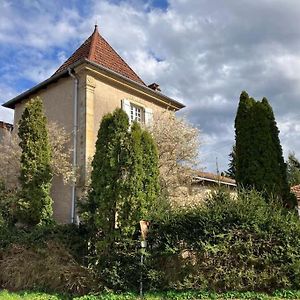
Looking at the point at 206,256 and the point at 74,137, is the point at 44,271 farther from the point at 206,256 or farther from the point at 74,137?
the point at 74,137

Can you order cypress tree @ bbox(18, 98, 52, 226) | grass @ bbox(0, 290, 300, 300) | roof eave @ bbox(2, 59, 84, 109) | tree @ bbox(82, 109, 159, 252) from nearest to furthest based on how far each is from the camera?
grass @ bbox(0, 290, 300, 300)
tree @ bbox(82, 109, 159, 252)
cypress tree @ bbox(18, 98, 52, 226)
roof eave @ bbox(2, 59, 84, 109)

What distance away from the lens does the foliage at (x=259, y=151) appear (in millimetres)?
11289

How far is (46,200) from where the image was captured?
1137 cm

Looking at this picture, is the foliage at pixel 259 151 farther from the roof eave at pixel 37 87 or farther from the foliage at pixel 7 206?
the foliage at pixel 7 206

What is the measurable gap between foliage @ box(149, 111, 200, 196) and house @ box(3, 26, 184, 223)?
5.00 feet

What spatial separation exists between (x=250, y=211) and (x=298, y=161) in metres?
32.4

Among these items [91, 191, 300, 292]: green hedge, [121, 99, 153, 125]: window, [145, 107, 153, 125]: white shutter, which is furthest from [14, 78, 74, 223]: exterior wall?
[91, 191, 300, 292]: green hedge

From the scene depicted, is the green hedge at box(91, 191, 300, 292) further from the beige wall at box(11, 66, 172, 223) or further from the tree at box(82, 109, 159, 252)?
the beige wall at box(11, 66, 172, 223)

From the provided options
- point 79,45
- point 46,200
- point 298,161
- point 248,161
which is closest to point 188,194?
point 248,161

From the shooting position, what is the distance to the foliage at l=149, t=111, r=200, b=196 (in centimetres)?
1494

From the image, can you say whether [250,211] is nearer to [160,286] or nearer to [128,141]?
[160,286]

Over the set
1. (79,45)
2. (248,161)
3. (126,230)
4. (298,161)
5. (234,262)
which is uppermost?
(79,45)

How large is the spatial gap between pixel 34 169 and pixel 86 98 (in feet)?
14.2

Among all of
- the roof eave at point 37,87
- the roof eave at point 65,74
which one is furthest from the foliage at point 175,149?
the roof eave at point 37,87
